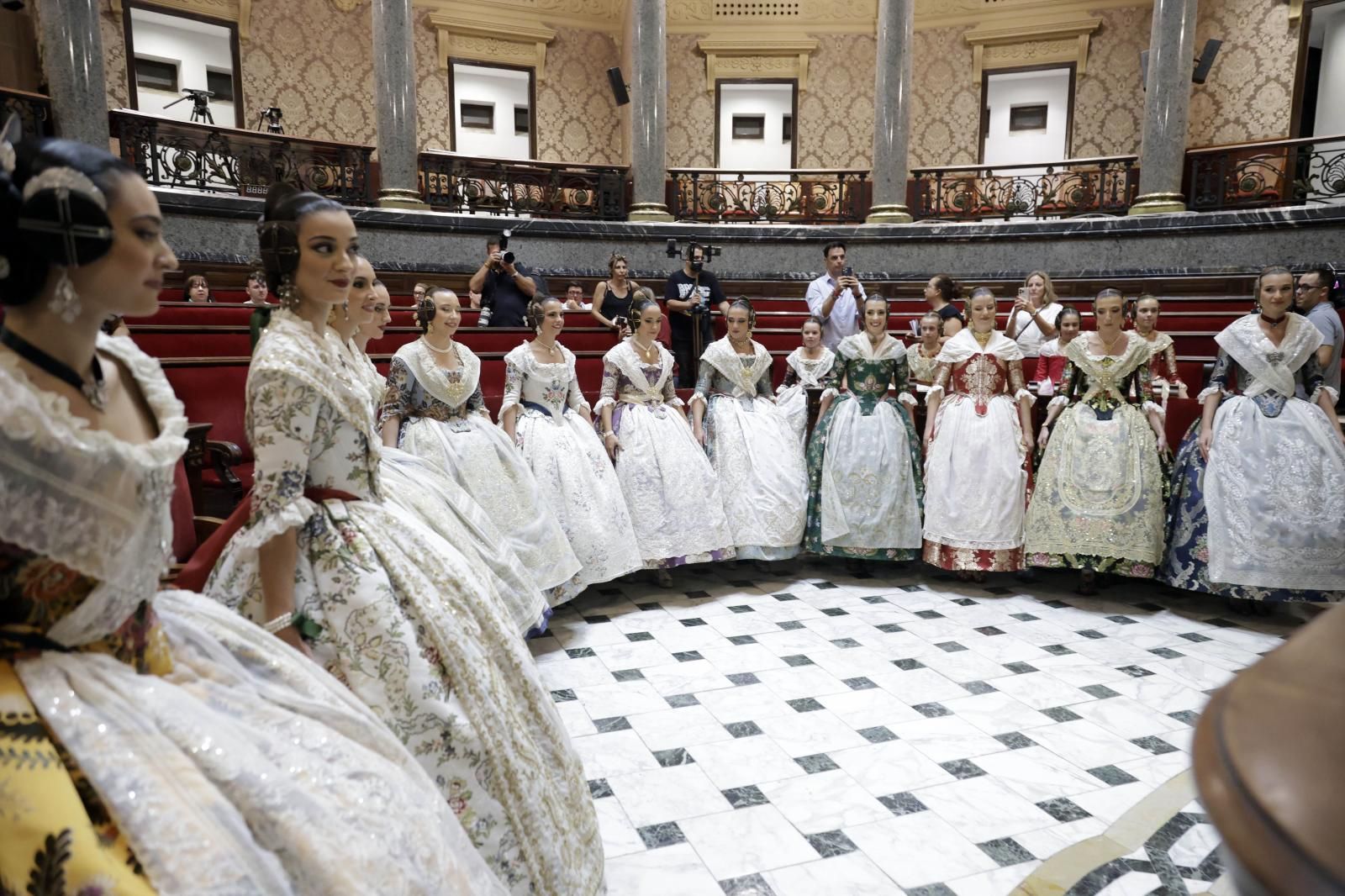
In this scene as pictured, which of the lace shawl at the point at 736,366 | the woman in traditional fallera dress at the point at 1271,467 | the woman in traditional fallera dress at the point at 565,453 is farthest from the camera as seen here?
the lace shawl at the point at 736,366

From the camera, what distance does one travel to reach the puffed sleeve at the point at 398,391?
3811 millimetres

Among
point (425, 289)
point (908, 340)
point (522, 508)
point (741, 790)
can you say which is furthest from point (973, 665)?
point (908, 340)

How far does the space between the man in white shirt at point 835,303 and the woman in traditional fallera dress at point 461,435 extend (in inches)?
128

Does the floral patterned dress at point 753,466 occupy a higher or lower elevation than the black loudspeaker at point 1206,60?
lower

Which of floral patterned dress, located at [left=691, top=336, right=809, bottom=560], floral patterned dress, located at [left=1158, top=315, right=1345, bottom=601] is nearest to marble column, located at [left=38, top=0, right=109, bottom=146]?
floral patterned dress, located at [left=691, top=336, right=809, bottom=560]

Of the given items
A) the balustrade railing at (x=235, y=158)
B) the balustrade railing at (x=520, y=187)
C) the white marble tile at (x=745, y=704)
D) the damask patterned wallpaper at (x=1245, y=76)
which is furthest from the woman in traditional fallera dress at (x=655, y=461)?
the damask patterned wallpaper at (x=1245, y=76)

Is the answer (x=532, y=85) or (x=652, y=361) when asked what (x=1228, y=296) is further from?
(x=532, y=85)

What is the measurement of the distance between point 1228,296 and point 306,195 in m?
9.00

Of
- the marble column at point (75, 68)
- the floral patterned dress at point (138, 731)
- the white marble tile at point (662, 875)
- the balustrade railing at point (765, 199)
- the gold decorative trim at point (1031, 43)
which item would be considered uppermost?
the gold decorative trim at point (1031, 43)

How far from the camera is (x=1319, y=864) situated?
0.49m

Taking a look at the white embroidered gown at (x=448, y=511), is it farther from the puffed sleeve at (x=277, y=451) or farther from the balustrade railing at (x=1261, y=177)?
the balustrade railing at (x=1261, y=177)

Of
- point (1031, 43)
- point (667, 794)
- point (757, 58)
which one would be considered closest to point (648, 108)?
point (757, 58)

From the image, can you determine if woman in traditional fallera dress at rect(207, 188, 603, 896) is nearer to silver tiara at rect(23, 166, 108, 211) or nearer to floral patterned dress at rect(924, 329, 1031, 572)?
silver tiara at rect(23, 166, 108, 211)

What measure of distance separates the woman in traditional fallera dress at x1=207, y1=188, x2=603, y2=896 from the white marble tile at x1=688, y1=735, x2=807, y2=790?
3.31ft
